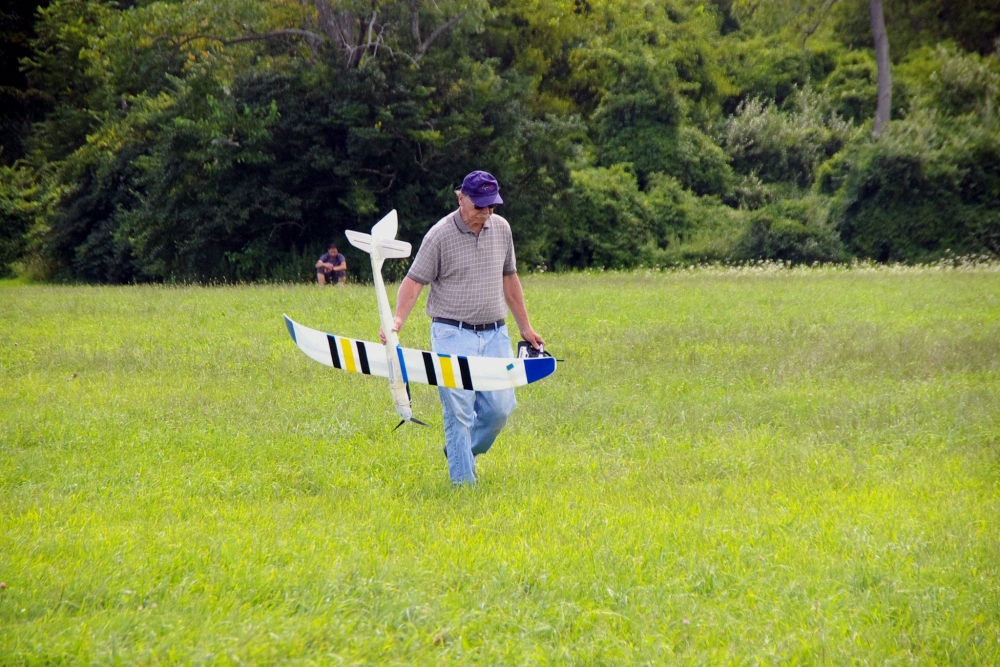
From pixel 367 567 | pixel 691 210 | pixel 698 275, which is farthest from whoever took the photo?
pixel 691 210

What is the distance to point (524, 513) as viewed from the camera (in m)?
5.60

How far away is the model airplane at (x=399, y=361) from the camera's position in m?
5.61

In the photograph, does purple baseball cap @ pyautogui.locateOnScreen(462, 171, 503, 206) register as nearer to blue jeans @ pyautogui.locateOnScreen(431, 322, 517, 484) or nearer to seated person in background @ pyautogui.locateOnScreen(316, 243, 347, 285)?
blue jeans @ pyautogui.locateOnScreen(431, 322, 517, 484)

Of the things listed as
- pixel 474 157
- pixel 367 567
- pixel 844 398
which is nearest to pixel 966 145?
pixel 474 157

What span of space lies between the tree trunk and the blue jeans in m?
36.2

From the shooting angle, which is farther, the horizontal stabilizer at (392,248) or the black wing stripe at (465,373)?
the horizontal stabilizer at (392,248)

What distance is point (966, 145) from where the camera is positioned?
112 feet

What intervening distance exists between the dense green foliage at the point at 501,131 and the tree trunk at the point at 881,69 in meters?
0.80

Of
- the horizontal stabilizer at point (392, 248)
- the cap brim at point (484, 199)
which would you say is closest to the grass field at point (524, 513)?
the horizontal stabilizer at point (392, 248)

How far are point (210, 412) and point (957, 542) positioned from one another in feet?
20.4

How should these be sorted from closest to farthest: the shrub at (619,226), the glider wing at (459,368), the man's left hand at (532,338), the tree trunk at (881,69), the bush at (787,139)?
the glider wing at (459,368), the man's left hand at (532,338), the shrub at (619,226), the tree trunk at (881,69), the bush at (787,139)

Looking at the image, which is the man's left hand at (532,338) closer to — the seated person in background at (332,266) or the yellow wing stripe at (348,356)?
the yellow wing stripe at (348,356)

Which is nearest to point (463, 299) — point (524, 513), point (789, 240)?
point (524, 513)

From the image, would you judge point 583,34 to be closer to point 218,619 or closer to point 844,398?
point 844,398
